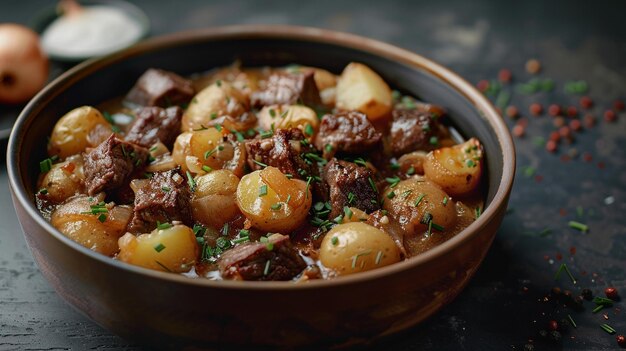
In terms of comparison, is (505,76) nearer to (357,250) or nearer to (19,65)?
(357,250)

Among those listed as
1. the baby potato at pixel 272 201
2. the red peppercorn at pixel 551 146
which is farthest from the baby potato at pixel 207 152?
the red peppercorn at pixel 551 146

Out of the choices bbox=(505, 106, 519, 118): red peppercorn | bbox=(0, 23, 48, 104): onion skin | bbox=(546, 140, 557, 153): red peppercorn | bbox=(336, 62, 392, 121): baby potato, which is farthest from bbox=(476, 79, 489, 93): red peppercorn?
bbox=(0, 23, 48, 104): onion skin

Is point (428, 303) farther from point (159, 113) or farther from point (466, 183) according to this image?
point (159, 113)

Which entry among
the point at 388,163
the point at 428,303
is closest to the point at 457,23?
the point at 388,163

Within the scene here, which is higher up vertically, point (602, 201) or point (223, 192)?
point (223, 192)

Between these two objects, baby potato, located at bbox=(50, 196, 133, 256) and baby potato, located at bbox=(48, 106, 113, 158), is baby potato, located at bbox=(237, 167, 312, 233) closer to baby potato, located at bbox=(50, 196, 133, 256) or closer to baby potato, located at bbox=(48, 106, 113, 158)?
baby potato, located at bbox=(50, 196, 133, 256)
